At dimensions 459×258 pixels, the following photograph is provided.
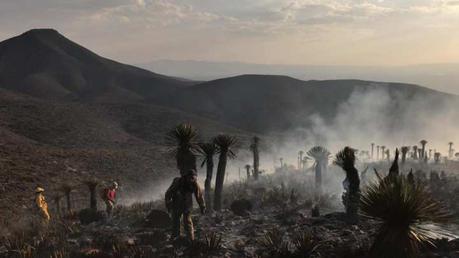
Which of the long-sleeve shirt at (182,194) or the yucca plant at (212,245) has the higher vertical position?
the long-sleeve shirt at (182,194)

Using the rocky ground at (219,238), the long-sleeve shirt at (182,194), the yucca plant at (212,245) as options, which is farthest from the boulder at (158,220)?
the yucca plant at (212,245)

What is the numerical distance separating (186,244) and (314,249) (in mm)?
3732

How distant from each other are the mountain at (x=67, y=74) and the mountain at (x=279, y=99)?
1365 centimetres

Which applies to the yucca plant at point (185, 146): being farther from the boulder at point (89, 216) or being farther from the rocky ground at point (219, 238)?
the boulder at point (89, 216)

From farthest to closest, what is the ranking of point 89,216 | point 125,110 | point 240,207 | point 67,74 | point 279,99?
point 67,74
point 279,99
point 125,110
point 240,207
point 89,216

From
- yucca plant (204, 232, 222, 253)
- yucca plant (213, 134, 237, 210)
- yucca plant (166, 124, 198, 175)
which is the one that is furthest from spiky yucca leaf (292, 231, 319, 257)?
yucca plant (213, 134, 237, 210)

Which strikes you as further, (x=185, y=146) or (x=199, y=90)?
(x=199, y=90)

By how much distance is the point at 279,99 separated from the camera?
114 m

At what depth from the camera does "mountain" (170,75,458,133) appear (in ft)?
335

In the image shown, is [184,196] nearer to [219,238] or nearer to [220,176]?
[219,238]

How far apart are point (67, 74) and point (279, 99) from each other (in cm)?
7302

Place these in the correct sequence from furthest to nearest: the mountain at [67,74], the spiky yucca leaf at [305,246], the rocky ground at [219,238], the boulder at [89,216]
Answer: the mountain at [67,74] < the boulder at [89,216] < the rocky ground at [219,238] < the spiky yucca leaf at [305,246]

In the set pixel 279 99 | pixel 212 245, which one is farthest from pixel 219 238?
pixel 279 99

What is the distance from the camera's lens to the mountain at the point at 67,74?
13062cm
